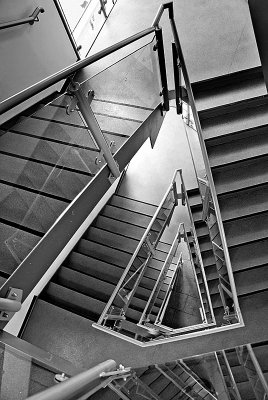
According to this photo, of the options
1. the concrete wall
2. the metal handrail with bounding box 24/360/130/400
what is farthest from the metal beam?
the concrete wall

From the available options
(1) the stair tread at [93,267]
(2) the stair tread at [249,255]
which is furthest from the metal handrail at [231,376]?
(1) the stair tread at [93,267]

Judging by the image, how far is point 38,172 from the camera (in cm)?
360

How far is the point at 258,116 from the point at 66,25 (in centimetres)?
362

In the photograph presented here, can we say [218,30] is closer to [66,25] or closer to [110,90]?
[66,25]

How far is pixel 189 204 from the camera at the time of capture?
28.8 ft

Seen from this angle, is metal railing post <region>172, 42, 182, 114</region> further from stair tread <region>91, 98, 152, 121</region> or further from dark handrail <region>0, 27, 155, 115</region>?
dark handrail <region>0, 27, 155, 115</region>

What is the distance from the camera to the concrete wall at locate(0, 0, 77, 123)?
559cm

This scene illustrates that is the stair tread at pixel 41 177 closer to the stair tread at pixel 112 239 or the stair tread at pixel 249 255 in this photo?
the stair tread at pixel 249 255

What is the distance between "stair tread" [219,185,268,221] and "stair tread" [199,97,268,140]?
0.86m

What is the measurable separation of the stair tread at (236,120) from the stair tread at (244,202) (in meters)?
0.86

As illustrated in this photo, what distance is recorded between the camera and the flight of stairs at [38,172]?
11.1ft

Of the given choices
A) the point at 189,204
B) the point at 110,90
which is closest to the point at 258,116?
the point at 110,90

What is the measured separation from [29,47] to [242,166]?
3.51 metres

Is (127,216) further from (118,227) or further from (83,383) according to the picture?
(83,383)
